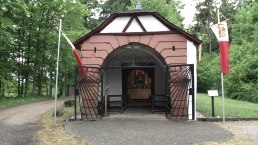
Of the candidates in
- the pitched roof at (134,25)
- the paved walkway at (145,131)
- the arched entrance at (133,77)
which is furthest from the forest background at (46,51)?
the paved walkway at (145,131)

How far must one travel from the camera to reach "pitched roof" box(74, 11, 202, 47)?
1418 cm

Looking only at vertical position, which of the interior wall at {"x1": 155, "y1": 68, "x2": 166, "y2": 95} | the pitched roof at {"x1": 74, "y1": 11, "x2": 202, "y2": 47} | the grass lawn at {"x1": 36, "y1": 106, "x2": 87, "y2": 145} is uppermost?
the pitched roof at {"x1": 74, "y1": 11, "x2": 202, "y2": 47}

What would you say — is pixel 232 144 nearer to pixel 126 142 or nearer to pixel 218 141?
pixel 218 141

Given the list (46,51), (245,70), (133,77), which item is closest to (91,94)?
(133,77)

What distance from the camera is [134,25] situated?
14375mm

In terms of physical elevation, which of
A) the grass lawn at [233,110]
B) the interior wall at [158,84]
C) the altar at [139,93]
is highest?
the interior wall at [158,84]

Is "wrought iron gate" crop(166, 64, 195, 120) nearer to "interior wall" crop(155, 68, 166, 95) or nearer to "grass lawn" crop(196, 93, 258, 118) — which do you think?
"grass lawn" crop(196, 93, 258, 118)

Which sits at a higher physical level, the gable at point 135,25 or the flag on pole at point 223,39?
the gable at point 135,25

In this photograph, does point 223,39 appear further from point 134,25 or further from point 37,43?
point 37,43

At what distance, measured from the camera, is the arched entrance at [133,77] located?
14.9 meters

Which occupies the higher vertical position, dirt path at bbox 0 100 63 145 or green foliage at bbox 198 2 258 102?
green foliage at bbox 198 2 258 102

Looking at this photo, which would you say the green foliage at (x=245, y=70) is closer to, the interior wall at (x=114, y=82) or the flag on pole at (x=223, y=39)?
the interior wall at (x=114, y=82)

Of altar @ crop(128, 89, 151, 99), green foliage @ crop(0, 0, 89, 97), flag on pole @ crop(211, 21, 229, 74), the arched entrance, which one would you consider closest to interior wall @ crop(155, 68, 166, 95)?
the arched entrance

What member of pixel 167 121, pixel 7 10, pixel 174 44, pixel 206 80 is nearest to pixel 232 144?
pixel 167 121
